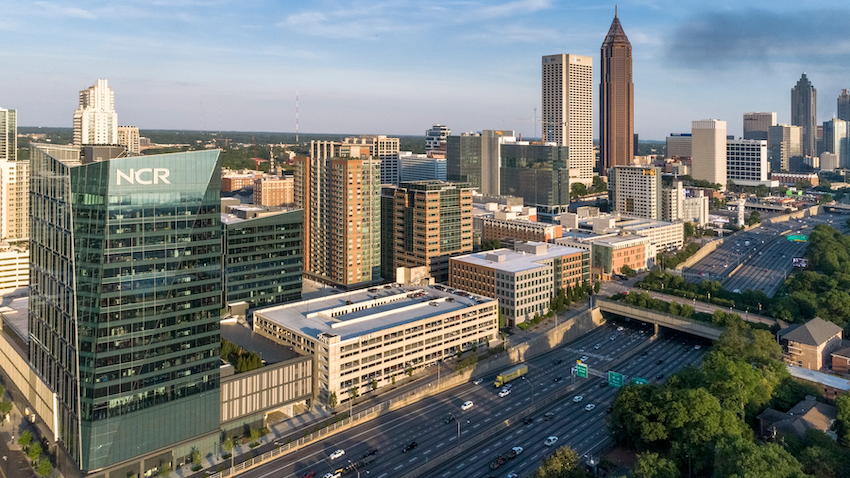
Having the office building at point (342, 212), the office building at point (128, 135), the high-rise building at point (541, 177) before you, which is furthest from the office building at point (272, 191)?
the office building at point (128, 135)

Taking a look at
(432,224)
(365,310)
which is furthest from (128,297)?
(432,224)

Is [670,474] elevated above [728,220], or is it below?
below

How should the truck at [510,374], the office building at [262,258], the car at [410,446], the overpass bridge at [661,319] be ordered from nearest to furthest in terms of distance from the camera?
1. the car at [410,446]
2. the truck at [510,374]
3. the office building at [262,258]
4. the overpass bridge at [661,319]

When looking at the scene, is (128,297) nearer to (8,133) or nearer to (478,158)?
(8,133)

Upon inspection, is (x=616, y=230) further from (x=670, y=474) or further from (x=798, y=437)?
(x=670, y=474)

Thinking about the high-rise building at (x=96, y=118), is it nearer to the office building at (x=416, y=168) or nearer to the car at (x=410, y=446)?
the office building at (x=416, y=168)

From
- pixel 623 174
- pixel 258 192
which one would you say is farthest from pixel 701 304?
pixel 258 192

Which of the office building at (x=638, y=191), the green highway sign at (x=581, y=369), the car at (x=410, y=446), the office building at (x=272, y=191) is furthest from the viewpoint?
the office building at (x=638, y=191)

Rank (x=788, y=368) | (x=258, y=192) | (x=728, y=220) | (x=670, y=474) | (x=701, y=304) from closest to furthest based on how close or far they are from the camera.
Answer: (x=670, y=474), (x=788, y=368), (x=701, y=304), (x=258, y=192), (x=728, y=220)
